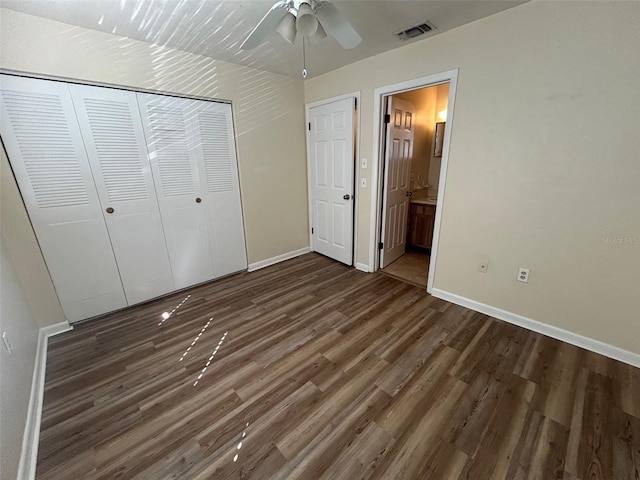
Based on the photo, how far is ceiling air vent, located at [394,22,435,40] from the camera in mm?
1974

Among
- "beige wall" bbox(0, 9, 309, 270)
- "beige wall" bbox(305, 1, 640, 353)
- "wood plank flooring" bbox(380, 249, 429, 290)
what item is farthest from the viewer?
"wood plank flooring" bbox(380, 249, 429, 290)

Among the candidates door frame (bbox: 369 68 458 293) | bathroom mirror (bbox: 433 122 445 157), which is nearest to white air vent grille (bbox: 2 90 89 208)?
door frame (bbox: 369 68 458 293)

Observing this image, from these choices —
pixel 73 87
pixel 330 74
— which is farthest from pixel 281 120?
pixel 73 87

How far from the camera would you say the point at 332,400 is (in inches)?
59.6

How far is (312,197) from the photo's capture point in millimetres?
3689

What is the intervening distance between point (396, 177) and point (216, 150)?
2.13 meters

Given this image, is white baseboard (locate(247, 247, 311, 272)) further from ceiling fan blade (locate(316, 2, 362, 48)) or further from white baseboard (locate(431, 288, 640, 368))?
ceiling fan blade (locate(316, 2, 362, 48))

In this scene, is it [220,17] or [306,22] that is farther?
[220,17]

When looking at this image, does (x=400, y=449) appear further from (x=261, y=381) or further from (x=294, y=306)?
(x=294, y=306)

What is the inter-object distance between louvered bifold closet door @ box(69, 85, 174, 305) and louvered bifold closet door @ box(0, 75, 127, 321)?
0.23 feet

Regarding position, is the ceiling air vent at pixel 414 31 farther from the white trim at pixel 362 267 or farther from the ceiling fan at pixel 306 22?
the white trim at pixel 362 267

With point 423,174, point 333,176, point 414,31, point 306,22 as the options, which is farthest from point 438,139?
point 306,22

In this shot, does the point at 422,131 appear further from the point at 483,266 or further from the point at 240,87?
the point at 240,87

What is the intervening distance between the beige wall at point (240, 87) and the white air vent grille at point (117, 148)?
22 cm
